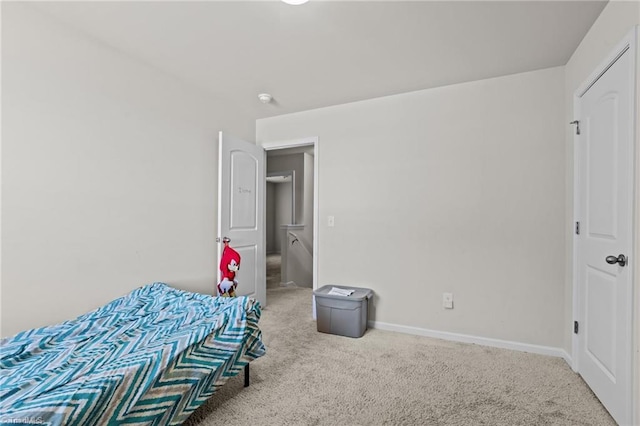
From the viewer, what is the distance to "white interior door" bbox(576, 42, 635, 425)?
5.19 feet

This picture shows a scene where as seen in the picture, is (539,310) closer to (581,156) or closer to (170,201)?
(581,156)

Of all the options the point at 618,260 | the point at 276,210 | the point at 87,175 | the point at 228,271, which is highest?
the point at 87,175

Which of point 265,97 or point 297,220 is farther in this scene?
point 297,220

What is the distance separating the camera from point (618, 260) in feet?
5.36


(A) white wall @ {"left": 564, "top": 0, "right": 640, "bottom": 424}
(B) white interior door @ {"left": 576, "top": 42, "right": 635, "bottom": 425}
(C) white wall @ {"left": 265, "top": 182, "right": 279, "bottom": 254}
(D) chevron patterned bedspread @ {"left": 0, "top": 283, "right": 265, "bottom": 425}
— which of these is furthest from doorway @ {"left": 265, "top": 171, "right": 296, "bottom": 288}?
(B) white interior door @ {"left": 576, "top": 42, "right": 635, "bottom": 425}

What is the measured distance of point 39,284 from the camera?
6.25 ft

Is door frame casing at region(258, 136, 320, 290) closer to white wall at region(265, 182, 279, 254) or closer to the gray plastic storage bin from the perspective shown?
the gray plastic storage bin

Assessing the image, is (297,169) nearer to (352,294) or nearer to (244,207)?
(244,207)

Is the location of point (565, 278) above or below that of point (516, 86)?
below

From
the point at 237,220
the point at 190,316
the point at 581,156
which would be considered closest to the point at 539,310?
the point at 581,156

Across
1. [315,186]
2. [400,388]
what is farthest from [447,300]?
[315,186]

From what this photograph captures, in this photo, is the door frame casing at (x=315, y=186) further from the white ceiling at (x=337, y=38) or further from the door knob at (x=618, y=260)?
the door knob at (x=618, y=260)

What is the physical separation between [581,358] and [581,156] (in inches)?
54.8

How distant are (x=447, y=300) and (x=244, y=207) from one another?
226cm
